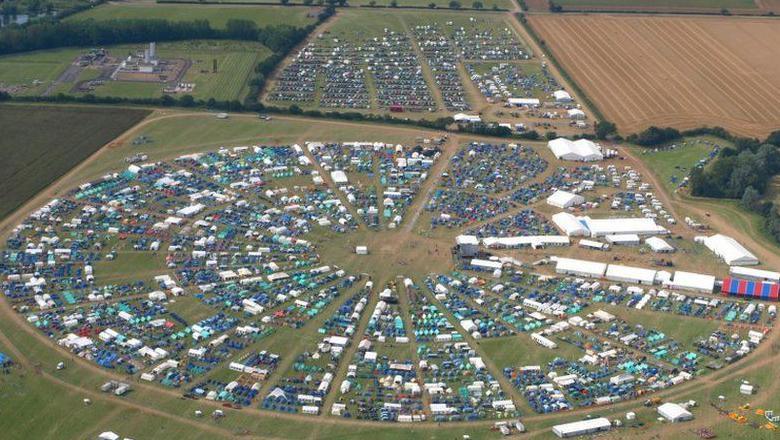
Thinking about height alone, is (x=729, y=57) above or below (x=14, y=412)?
above

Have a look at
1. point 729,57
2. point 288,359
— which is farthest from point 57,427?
point 729,57

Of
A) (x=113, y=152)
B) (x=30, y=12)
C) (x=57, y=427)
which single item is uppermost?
(x=30, y=12)

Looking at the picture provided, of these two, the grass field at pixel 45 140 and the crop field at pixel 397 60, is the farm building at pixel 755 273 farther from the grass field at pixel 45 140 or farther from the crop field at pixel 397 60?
the grass field at pixel 45 140

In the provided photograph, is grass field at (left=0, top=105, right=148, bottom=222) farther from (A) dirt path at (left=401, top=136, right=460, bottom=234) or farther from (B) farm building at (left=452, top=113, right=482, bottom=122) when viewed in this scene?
(B) farm building at (left=452, top=113, right=482, bottom=122)

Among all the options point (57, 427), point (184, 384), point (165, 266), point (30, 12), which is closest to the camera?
point (57, 427)

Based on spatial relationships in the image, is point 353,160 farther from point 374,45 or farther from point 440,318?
point 374,45

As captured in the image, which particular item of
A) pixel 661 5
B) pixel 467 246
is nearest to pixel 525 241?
pixel 467 246
